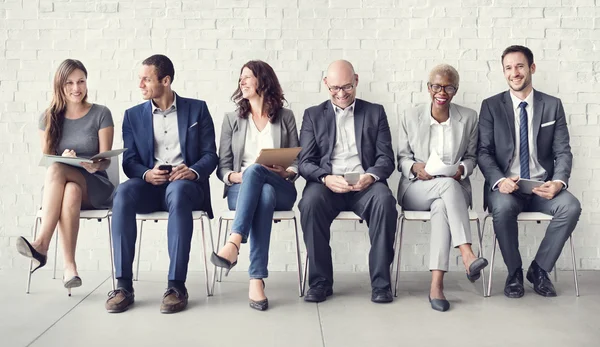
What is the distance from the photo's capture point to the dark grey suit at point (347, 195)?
375 cm

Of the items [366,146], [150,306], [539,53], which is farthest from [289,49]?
[150,306]

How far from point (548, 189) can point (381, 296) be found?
116 cm

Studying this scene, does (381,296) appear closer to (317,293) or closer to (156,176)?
(317,293)

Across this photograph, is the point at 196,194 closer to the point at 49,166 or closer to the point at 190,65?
the point at 49,166

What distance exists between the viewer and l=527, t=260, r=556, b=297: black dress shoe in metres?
3.83

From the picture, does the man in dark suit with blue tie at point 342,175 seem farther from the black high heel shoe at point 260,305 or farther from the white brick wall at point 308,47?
the white brick wall at point 308,47

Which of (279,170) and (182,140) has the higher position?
(182,140)

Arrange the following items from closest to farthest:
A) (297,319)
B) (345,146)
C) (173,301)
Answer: (297,319)
(173,301)
(345,146)

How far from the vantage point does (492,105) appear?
4176 mm

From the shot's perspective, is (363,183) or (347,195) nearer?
(363,183)

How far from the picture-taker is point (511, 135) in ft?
13.5

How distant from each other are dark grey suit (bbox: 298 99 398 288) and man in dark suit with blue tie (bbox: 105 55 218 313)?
0.60 meters

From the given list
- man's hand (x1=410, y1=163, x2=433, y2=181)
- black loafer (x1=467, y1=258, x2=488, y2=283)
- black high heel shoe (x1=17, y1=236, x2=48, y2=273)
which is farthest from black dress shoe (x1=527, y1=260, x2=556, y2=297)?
black high heel shoe (x1=17, y1=236, x2=48, y2=273)

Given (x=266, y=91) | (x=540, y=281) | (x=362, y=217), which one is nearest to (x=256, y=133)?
(x=266, y=91)
